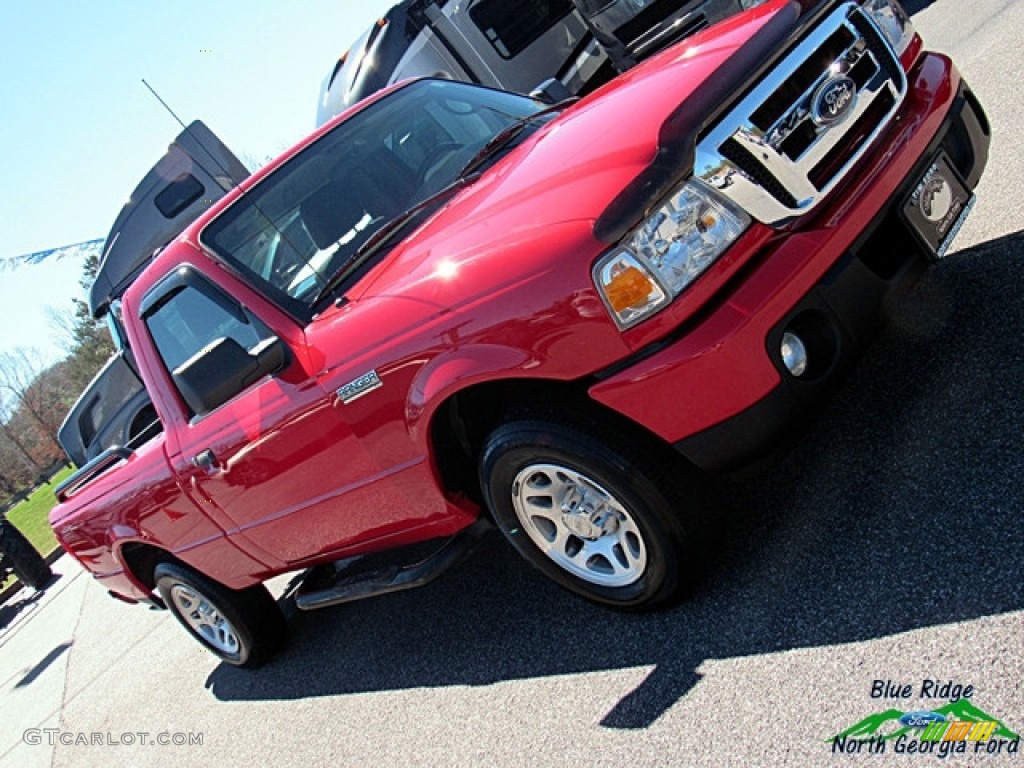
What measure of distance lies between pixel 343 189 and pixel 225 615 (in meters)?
2.29

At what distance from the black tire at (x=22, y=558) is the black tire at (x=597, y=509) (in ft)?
37.4

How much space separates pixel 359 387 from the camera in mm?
3004

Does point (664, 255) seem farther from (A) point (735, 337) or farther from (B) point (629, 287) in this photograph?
(A) point (735, 337)

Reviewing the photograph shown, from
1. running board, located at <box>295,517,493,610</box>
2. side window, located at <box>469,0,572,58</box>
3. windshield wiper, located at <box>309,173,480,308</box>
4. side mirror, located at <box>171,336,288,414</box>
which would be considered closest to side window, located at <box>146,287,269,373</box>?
side mirror, located at <box>171,336,288,414</box>

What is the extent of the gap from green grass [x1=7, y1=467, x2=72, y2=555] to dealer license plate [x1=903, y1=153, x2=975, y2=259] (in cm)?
1502

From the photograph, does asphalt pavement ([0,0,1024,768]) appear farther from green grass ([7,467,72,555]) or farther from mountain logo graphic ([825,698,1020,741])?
green grass ([7,467,72,555])

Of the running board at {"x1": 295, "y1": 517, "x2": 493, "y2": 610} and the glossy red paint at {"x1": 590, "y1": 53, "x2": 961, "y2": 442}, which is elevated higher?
the glossy red paint at {"x1": 590, "y1": 53, "x2": 961, "y2": 442}

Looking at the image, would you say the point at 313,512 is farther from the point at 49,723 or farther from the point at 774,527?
the point at 49,723

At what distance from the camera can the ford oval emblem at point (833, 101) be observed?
2.64 m

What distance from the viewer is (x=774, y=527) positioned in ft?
9.94

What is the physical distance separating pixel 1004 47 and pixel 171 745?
6898 millimetres

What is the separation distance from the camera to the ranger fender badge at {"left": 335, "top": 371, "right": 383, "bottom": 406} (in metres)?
2.95

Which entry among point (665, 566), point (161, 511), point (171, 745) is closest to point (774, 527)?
point (665, 566)

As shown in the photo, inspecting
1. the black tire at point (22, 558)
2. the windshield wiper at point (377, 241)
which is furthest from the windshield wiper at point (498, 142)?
the black tire at point (22, 558)
